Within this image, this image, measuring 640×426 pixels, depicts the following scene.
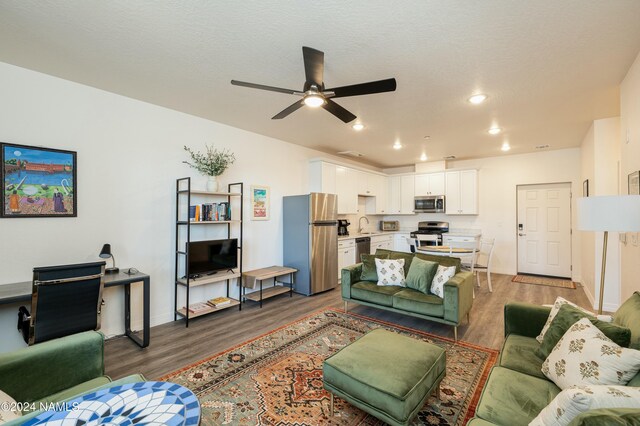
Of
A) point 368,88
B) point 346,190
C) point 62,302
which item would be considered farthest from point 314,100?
point 346,190

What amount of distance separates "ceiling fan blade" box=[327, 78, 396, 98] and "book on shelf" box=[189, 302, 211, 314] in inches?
122

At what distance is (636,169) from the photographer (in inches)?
99.7

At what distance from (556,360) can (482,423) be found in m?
0.69

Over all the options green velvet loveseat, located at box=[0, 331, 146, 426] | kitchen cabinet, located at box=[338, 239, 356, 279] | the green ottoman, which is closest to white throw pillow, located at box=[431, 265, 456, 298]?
the green ottoman

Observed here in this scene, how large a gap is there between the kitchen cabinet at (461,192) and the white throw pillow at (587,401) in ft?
20.0

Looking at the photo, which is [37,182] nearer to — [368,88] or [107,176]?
[107,176]

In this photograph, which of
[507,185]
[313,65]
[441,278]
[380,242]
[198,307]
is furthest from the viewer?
[380,242]

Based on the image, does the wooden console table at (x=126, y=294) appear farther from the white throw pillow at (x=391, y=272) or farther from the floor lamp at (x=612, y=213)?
the floor lamp at (x=612, y=213)

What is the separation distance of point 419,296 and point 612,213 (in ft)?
6.28

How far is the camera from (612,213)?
6.45ft

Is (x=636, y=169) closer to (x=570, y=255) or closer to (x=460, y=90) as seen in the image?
(x=460, y=90)

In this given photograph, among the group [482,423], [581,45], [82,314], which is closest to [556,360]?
[482,423]

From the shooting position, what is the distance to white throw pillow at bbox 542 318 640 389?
1.30 m

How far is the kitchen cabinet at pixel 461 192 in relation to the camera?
21.5 feet
